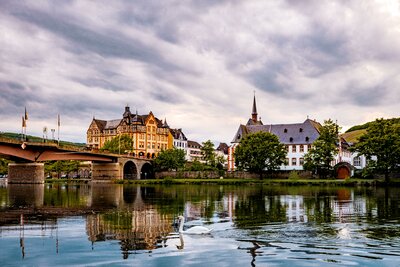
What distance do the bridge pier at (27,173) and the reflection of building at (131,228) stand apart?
206 feet

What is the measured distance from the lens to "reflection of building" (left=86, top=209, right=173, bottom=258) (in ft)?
63.2

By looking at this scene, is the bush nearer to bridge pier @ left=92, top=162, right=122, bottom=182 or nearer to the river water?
bridge pier @ left=92, top=162, right=122, bottom=182

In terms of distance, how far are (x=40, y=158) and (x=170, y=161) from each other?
54.1 metres

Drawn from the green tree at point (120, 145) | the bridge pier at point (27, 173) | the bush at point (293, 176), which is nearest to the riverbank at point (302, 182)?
the bush at point (293, 176)

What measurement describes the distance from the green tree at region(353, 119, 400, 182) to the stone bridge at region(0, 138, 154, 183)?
5674 cm

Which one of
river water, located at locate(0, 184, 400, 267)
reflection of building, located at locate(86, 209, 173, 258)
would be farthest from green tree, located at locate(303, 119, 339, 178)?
reflection of building, located at locate(86, 209, 173, 258)

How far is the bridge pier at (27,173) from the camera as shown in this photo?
89812 mm

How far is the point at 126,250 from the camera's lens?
17.4m

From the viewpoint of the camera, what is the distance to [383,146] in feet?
282

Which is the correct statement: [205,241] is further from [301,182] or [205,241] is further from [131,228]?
[301,182]

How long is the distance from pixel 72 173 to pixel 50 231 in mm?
152715

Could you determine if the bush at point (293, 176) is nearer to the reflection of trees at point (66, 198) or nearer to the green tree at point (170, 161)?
the green tree at point (170, 161)

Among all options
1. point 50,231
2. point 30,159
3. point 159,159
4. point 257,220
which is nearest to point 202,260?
point 50,231

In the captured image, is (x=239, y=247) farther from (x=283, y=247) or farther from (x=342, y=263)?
(x=342, y=263)
